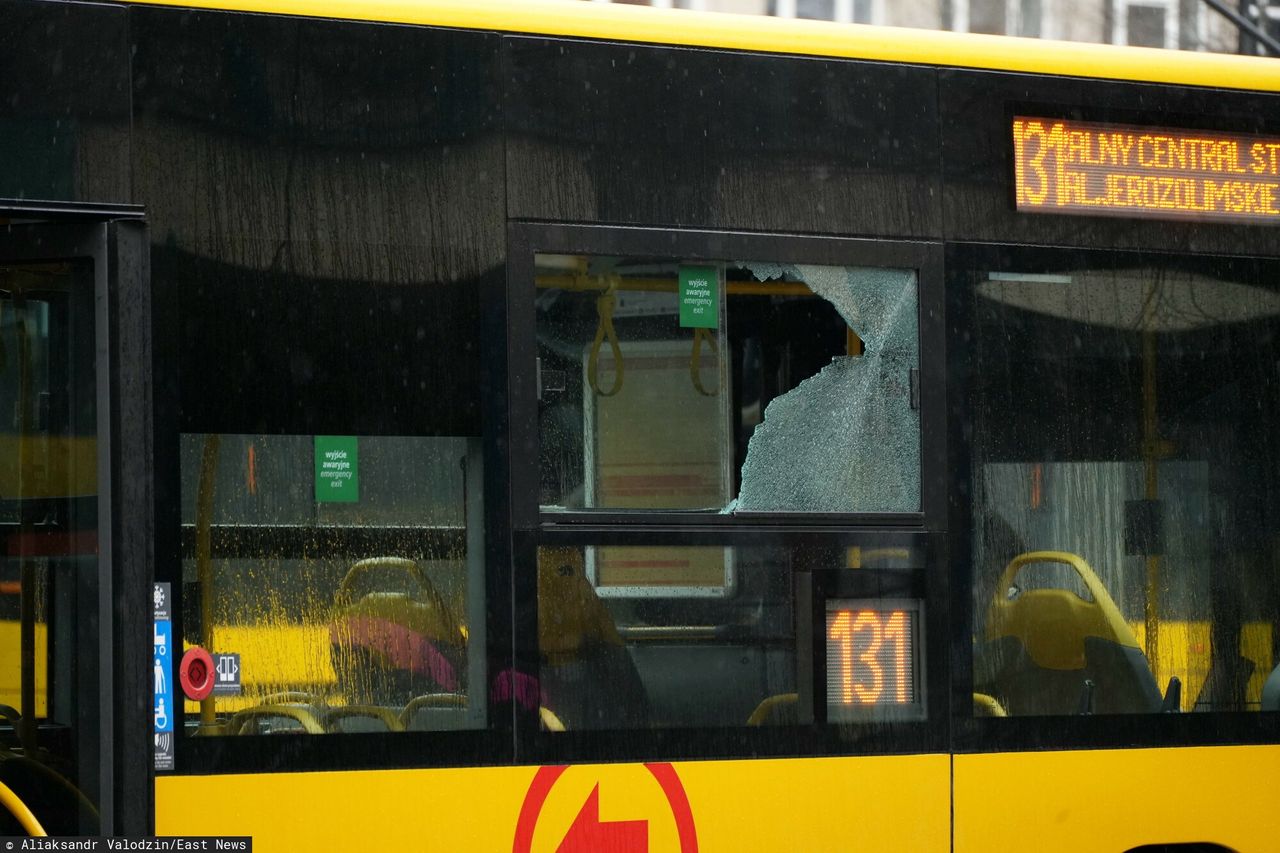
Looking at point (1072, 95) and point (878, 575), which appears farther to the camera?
point (1072, 95)

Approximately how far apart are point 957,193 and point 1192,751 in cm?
175

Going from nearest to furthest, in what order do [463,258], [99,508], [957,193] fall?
[99,508] → [463,258] → [957,193]

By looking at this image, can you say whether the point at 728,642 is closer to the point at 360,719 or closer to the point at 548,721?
the point at 548,721

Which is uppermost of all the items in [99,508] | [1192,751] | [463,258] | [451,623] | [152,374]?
[463,258]

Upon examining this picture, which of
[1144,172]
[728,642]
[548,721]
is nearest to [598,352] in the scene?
[728,642]

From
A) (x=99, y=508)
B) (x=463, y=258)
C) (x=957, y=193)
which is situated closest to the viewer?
(x=99, y=508)

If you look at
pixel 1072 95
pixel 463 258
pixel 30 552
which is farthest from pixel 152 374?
pixel 1072 95

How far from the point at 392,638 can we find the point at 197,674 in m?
0.47

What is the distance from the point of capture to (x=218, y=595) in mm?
3947

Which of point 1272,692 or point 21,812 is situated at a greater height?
point 1272,692

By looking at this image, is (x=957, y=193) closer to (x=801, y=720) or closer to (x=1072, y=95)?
(x=1072, y=95)

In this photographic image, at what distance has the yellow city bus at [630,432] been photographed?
396cm

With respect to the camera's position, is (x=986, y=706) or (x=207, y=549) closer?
(x=207, y=549)

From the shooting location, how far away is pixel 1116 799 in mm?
4625
